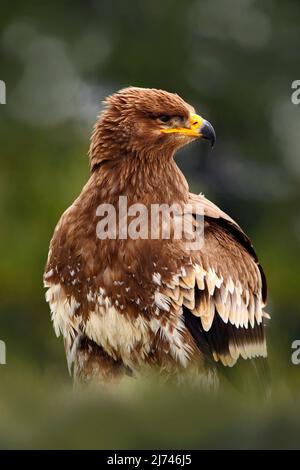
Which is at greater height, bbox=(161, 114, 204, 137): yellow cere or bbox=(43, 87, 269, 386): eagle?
bbox=(161, 114, 204, 137): yellow cere

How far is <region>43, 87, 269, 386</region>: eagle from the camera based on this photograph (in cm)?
349

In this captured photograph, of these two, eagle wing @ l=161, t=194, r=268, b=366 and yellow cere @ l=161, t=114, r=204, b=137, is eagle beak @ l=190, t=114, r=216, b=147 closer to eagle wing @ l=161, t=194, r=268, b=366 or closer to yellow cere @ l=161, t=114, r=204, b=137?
yellow cere @ l=161, t=114, r=204, b=137

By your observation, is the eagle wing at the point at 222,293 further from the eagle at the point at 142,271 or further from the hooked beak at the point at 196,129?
the hooked beak at the point at 196,129

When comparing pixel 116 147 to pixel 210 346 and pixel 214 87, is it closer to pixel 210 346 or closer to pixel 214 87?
pixel 210 346

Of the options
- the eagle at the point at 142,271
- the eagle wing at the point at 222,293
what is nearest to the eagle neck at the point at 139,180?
the eagle at the point at 142,271

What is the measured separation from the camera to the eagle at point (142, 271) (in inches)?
137

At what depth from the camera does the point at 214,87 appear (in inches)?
300

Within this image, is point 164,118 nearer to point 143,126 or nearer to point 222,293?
point 143,126

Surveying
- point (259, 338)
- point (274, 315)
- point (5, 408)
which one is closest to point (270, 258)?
point (274, 315)

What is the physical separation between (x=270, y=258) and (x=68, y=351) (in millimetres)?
3069

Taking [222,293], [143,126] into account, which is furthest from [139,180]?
[222,293]

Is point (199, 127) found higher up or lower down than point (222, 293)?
higher up

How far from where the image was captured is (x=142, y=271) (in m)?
3.47

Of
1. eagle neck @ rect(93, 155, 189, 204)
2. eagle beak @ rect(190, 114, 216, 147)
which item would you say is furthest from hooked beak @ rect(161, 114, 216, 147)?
eagle neck @ rect(93, 155, 189, 204)
